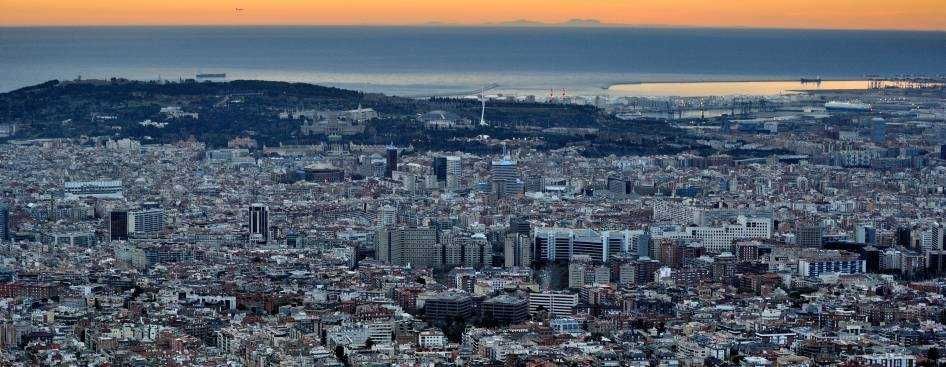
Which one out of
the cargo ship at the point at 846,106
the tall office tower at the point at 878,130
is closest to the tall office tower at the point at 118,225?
the tall office tower at the point at 878,130

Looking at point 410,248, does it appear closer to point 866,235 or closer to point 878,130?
point 866,235

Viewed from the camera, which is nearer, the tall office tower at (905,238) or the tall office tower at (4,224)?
the tall office tower at (4,224)

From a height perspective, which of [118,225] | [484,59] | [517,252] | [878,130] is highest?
[484,59]

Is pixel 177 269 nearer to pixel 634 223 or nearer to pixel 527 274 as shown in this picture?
pixel 527 274

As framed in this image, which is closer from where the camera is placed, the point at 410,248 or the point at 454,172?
the point at 410,248

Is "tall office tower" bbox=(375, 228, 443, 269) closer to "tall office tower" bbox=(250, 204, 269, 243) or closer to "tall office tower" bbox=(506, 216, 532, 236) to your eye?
"tall office tower" bbox=(506, 216, 532, 236)

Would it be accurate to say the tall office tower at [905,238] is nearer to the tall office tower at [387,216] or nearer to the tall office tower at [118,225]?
the tall office tower at [387,216]

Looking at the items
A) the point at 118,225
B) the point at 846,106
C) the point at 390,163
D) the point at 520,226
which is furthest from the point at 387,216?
the point at 846,106

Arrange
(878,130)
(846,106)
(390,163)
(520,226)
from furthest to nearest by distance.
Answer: (846,106) < (878,130) < (390,163) < (520,226)
